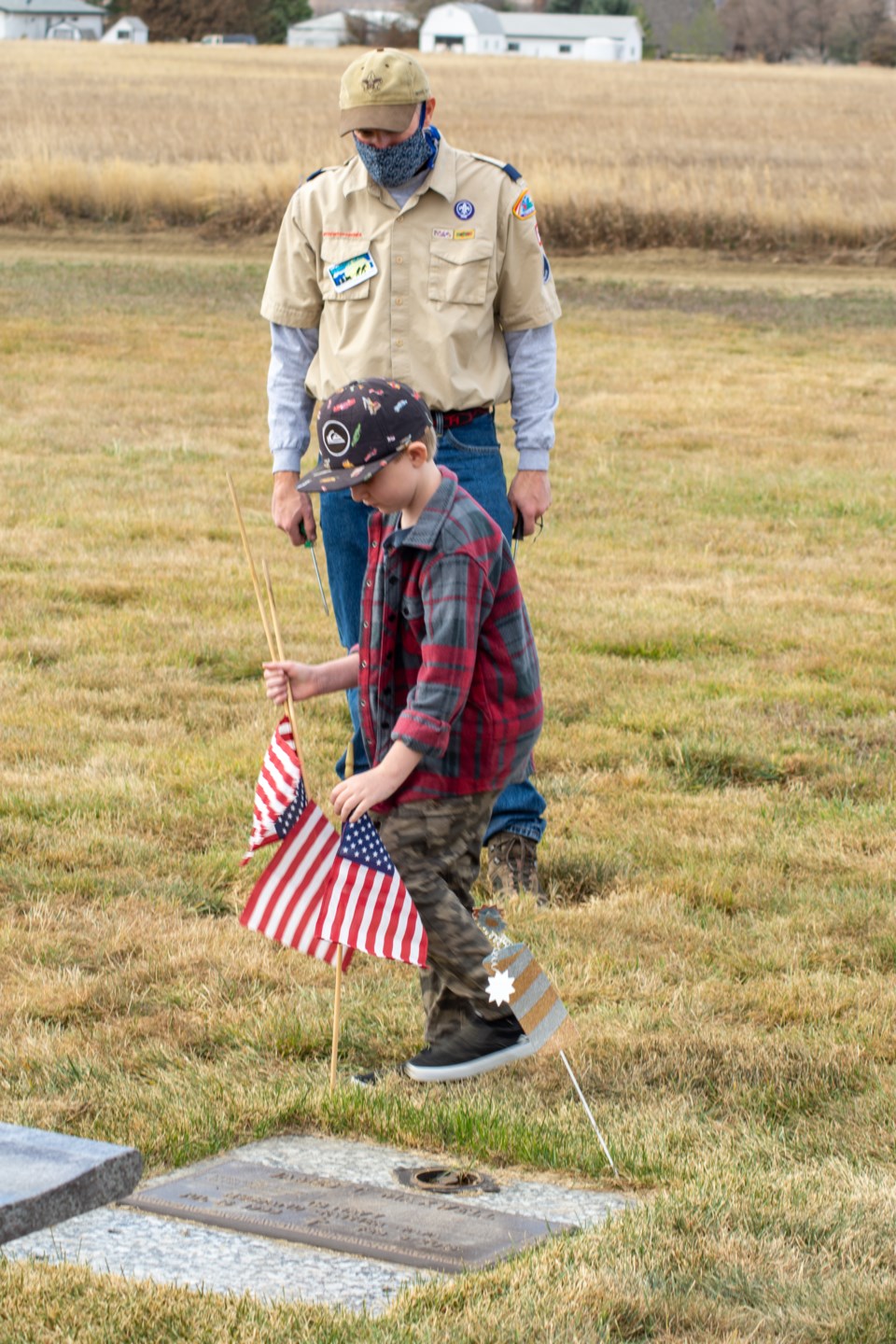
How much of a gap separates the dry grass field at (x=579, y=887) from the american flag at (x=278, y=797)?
548 millimetres

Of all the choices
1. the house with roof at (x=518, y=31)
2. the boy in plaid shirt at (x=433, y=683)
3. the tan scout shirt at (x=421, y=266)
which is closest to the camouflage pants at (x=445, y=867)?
the boy in plaid shirt at (x=433, y=683)

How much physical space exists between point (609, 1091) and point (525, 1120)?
0.29 m

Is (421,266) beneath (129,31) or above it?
beneath

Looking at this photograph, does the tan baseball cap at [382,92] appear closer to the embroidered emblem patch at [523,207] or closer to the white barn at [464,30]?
the embroidered emblem patch at [523,207]

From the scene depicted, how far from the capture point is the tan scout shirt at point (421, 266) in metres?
4.54

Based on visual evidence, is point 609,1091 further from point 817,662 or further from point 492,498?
point 817,662

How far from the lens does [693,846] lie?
213 inches

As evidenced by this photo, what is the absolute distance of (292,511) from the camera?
15.5ft

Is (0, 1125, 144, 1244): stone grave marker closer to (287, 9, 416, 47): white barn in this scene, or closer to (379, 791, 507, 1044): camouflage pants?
(379, 791, 507, 1044): camouflage pants

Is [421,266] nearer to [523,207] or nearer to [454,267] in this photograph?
[454,267]

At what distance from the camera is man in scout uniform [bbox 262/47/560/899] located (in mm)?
4535

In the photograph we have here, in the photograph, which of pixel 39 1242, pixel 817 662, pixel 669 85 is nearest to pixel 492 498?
pixel 39 1242

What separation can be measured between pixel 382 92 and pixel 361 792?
178 centimetres

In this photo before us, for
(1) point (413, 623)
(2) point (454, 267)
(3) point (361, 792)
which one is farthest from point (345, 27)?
(3) point (361, 792)
